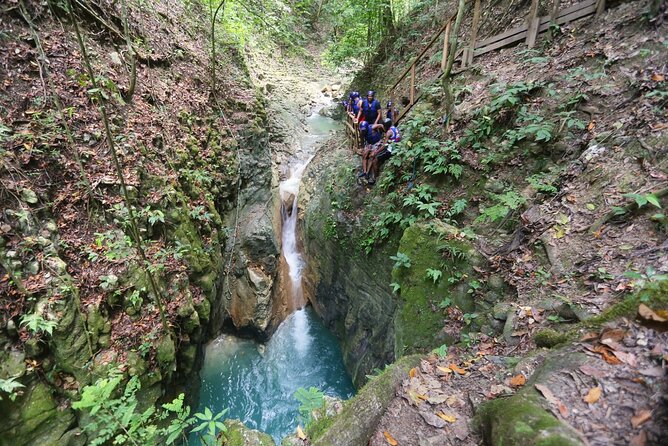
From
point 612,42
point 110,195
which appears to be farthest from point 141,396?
point 612,42

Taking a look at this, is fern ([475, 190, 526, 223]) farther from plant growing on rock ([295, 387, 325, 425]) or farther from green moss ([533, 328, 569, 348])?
plant growing on rock ([295, 387, 325, 425])

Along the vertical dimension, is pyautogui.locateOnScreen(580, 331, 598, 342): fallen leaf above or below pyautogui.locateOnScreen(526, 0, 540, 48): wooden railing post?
below

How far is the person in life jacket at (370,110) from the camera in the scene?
8.13 metres

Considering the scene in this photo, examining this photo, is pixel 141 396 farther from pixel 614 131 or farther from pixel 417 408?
pixel 614 131

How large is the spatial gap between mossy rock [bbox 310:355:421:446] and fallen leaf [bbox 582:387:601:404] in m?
1.69

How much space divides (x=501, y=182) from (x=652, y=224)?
7.57ft

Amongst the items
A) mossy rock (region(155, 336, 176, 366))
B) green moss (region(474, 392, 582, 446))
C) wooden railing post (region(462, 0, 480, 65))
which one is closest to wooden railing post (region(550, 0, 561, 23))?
wooden railing post (region(462, 0, 480, 65))

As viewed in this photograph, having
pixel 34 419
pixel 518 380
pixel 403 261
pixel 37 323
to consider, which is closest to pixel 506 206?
pixel 403 261

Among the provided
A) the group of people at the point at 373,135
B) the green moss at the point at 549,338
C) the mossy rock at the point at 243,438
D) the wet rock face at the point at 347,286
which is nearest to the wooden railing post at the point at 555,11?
the group of people at the point at 373,135

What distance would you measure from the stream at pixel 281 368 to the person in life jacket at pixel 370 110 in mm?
4205

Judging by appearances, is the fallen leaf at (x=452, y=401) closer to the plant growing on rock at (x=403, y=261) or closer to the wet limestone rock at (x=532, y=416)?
the wet limestone rock at (x=532, y=416)

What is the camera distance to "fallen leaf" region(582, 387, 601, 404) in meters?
1.97

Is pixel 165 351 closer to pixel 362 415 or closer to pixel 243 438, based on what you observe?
pixel 243 438

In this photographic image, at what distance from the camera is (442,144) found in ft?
20.9
